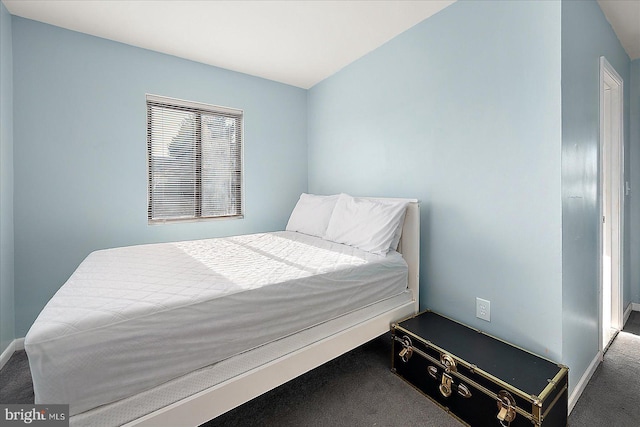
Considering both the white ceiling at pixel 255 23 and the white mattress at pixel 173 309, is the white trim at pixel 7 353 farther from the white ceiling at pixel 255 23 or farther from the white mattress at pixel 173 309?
the white ceiling at pixel 255 23

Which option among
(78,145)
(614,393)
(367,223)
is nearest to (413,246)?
(367,223)

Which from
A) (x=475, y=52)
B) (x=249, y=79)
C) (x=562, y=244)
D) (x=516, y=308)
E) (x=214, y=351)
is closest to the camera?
(x=214, y=351)

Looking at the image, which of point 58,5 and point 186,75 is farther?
point 186,75

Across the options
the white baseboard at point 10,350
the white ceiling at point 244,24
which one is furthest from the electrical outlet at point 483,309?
the white baseboard at point 10,350

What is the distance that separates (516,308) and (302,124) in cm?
289

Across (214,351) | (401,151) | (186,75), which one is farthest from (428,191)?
(186,75)

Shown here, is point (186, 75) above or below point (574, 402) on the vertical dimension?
above

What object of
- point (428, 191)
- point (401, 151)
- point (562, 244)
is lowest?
point (562, 244)

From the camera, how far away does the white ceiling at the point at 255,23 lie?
1978 mm

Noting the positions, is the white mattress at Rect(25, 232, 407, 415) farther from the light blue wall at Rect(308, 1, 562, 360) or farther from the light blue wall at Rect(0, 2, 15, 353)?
the light blue wall at Rect(0, 2, 15, 353)

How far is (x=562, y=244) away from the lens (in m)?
1.50

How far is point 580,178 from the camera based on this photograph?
5.53ft

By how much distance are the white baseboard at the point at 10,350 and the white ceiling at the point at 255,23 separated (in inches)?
96.3

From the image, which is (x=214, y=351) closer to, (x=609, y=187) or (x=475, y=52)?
(x=475, y=52)
